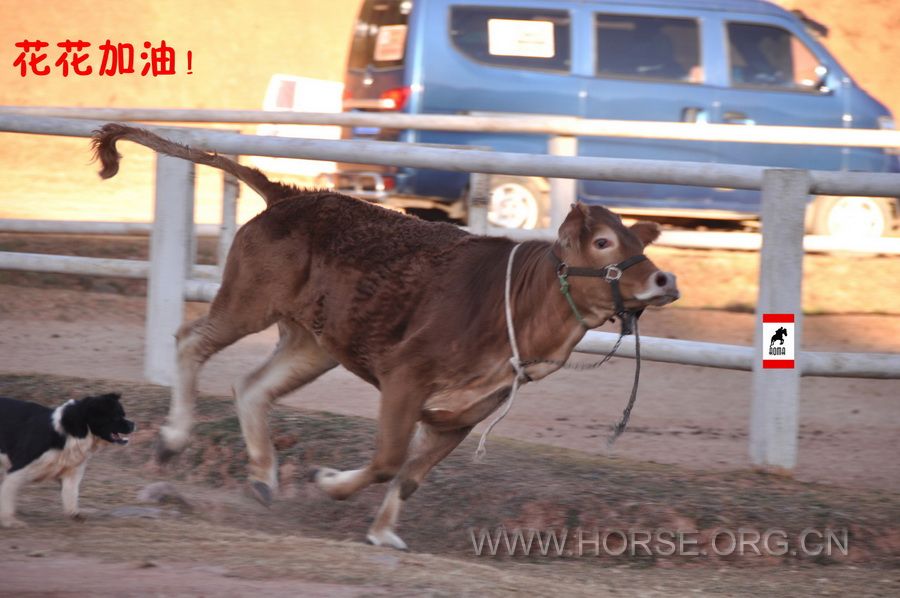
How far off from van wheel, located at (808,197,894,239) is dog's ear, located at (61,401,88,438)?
9.77 m

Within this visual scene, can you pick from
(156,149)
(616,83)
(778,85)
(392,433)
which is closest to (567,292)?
(392,433)

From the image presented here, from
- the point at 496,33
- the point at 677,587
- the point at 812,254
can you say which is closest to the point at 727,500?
the point at 677,587

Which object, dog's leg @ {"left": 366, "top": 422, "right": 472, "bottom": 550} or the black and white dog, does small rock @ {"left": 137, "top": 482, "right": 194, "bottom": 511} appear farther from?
dog's leg @ {"left": 366, "top": 422, "right": 472, "bottom": 550}

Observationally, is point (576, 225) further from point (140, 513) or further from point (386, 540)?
point (140, 513)

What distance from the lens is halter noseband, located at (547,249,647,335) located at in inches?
202

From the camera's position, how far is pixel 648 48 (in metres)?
13.9

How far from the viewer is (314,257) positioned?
6090 millimetres

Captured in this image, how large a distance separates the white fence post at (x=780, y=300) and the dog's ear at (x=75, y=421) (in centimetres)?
316

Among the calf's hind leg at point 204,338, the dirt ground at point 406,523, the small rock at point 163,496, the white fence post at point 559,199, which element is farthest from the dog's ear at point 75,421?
the white fence post at point 559,199

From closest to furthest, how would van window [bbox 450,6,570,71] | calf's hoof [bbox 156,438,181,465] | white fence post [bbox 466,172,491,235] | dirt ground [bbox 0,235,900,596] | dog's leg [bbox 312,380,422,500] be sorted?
dirt ground [bbox 0,235,900,596] → dog's leg [bbox 312,380,422,500] → calf's hoof [bbox 156,438,181,465] → white fence post [bbox 466,172,491,235] → van window [bbox 450,6,570,71]

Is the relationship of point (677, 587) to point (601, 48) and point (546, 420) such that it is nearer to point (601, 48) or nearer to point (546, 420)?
point (546, 420)

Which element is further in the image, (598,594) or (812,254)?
(812,254)

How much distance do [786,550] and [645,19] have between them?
9.24m

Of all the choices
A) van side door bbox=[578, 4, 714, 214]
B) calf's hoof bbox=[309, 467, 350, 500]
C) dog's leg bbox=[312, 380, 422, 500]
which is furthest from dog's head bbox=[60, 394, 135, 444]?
van side door bbox=[578, 4, 714, 214]
